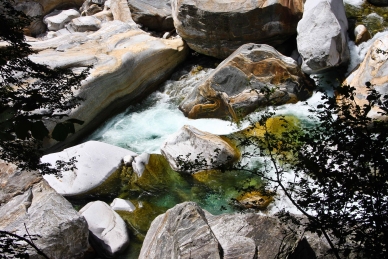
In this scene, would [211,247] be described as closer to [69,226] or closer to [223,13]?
[69,226]

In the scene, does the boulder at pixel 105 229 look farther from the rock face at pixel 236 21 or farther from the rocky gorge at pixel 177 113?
the rock face at pixel 236 21

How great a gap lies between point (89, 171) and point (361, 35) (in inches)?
236

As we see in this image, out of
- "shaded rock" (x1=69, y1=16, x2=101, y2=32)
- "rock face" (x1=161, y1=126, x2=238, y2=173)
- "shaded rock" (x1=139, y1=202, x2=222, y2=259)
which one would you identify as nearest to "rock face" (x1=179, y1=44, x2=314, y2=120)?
"rock face" (x1=161, y1=126, x2=238, y2=173)

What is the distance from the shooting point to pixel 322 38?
811 centimetres

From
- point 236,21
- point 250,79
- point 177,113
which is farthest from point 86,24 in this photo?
point 250,79

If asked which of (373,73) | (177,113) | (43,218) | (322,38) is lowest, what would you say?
(177,113)

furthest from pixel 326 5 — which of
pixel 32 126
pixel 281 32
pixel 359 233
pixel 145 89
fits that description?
pixel 32 126

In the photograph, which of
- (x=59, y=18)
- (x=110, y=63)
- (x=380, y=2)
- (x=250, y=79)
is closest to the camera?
(x=250, y=79)

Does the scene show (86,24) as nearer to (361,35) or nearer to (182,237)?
(361,35)

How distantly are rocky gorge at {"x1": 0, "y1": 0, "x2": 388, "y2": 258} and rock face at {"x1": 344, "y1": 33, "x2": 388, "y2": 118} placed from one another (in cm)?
2

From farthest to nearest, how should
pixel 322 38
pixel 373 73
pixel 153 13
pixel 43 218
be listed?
1. pixel 153 13
2. pixel 322 38
3. pixel 373 73
4. pixel 43 218

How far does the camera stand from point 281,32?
918 cm

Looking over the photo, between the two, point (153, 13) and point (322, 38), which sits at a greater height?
point (322, 38)

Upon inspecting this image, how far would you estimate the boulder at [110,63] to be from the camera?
8.23 metres
